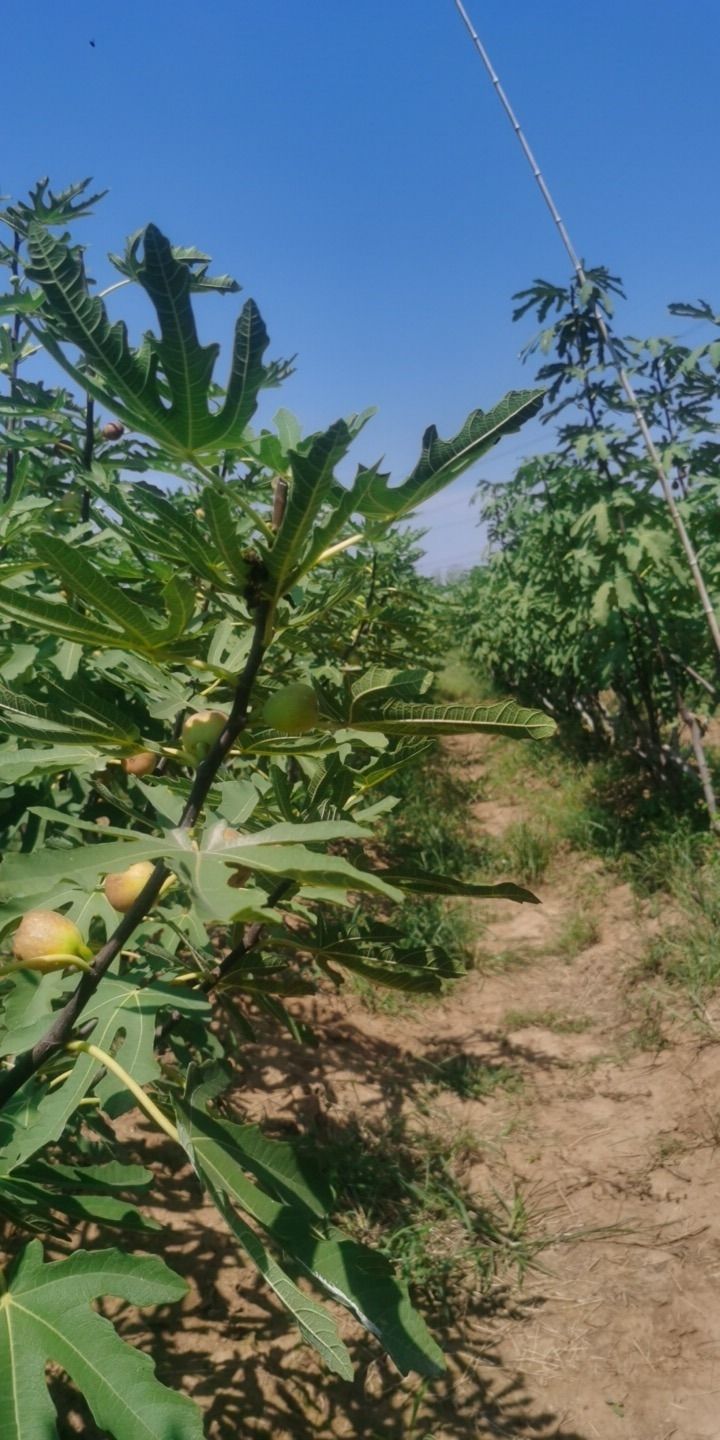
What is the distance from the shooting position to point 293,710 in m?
0.77

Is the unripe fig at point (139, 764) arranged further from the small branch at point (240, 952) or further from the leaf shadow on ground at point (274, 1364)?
the leaf shadow on ground at point (274, 1364)

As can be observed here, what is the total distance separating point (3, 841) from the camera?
1.74 meters

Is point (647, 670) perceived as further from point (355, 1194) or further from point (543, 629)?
point (355, 1194)

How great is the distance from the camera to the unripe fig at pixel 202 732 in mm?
849

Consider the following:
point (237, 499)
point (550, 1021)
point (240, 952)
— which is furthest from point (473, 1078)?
point (237, 499)

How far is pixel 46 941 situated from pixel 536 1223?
7.25 ft

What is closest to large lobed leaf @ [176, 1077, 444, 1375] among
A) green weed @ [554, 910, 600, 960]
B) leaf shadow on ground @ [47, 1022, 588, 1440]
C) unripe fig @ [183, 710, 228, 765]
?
unripe fig @ [183, 710, 228, 765]

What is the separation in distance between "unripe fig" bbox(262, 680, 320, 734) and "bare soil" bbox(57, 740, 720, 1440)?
5.57ft

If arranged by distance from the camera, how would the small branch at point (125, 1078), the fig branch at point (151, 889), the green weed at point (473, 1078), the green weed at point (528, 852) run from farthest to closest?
the green weed at point (528, 852), the green weed at point (473, 1078), the small branch at point (125, 1078), the fig branch at point (151, 889)

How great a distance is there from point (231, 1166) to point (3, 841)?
103 centimetres

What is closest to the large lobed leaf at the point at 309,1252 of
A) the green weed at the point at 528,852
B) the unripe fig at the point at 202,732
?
the unripe fig at the point at 202,732

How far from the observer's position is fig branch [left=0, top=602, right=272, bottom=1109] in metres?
0.76

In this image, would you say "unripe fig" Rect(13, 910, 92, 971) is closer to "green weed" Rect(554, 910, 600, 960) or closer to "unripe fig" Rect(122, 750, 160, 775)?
"unripe fig" Rect(122, 750, 160, 775)

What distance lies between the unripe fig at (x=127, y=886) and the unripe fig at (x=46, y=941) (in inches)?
2.1
